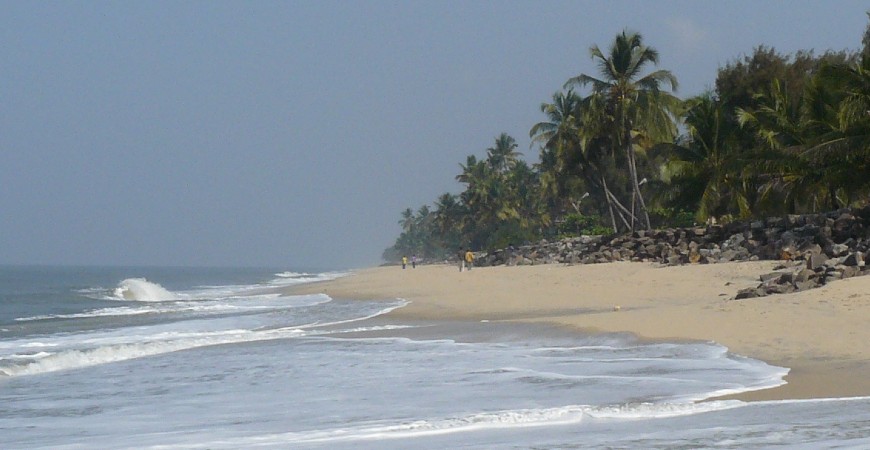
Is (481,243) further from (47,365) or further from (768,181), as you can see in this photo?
(47,365)

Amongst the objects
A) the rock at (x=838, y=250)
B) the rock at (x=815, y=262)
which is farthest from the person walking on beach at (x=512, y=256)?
the rock at (x=815, y=262)

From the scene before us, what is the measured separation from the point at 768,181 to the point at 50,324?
27723 millimetres

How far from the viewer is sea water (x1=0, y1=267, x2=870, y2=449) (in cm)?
642

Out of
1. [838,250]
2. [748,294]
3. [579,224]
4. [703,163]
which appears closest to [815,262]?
[748,294]

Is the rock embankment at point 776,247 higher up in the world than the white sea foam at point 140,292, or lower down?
higher up

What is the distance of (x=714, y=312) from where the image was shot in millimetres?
14602

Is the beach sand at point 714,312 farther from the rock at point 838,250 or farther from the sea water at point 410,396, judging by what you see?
the rock at point 838,250

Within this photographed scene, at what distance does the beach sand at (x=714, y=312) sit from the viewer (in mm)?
9531

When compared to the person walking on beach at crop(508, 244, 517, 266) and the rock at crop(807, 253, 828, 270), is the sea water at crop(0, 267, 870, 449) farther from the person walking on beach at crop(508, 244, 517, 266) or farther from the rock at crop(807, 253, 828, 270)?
the person walking on beach at crop(508, 244, 517, 266)

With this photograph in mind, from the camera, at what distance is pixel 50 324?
25.6m

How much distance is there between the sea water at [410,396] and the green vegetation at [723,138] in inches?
628

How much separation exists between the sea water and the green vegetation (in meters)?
16.0

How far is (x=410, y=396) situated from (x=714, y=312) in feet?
25.1

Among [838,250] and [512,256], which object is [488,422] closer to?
[838,250]
